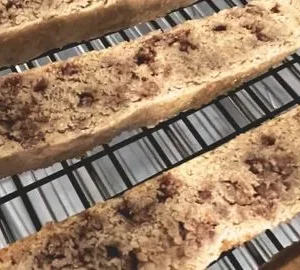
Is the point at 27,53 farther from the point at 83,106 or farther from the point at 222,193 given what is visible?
the point at 222,193

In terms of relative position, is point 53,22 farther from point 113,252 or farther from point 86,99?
point 113,252

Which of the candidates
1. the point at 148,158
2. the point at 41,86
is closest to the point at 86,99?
the point at 41,86

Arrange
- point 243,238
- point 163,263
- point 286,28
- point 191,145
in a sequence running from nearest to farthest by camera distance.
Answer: point 163,263, point 243,238, point 286,28, point 191,145

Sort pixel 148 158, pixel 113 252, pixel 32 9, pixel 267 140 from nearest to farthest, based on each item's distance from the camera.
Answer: pixel 113 252 < pixel 267 140 < pixel 32 9 < pixel 148 158

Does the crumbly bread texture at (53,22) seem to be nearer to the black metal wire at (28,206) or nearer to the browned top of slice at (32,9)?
the browned top of slice at (32,9)

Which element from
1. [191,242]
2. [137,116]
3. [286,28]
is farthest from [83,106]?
[286,28]

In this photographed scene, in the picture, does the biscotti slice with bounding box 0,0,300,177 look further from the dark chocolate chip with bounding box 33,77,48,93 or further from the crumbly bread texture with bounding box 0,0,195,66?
the crumbly bread texture with bounding box 0,0,195,66
